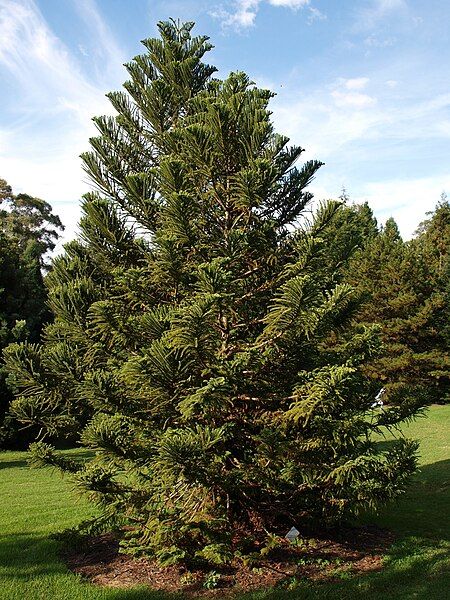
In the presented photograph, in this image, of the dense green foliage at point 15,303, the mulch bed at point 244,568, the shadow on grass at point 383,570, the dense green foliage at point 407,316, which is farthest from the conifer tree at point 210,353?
the dense green foliage at point 407,316

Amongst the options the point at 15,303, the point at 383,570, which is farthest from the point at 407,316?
the point at 383,570

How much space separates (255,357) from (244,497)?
5.58 ft

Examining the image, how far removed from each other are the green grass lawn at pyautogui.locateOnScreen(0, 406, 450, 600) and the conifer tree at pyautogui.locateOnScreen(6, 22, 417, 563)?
2.24 feet

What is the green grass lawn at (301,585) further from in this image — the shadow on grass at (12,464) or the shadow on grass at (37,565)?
the shadow on grass at (12,464)

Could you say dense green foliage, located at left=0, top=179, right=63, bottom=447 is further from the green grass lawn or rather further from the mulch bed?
the mulch bed

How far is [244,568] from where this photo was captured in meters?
5.43

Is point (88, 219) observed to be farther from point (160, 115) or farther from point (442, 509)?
point (442, 509)

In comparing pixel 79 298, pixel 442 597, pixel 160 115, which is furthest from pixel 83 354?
pixel 442 597

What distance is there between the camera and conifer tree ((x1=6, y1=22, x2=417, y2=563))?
4809 millimetres

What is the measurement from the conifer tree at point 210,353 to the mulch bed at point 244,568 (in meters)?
0.31

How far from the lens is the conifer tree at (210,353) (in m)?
4.81

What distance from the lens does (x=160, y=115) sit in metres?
6.70

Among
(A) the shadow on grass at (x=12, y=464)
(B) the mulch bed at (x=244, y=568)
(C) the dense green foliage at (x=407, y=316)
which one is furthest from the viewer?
(C) the dense green foliage at (x=407, y=316)

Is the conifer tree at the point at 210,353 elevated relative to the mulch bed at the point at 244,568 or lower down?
elevated
